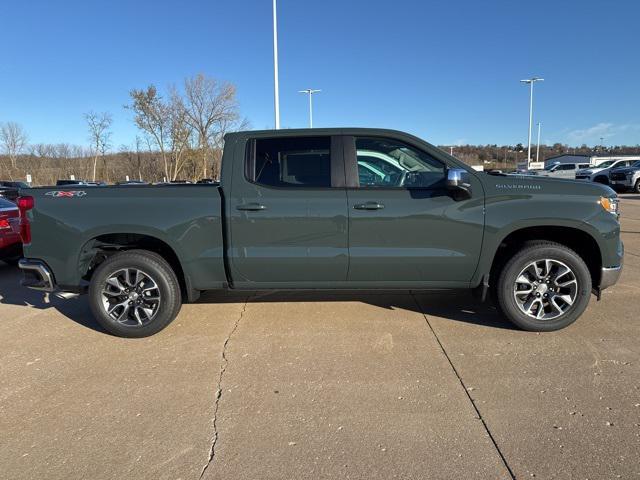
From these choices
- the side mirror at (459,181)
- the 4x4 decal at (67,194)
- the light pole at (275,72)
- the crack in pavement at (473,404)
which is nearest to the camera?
the crack in pavement at (473,404)

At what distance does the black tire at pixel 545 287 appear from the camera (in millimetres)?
4012

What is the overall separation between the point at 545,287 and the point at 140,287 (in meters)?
3.82

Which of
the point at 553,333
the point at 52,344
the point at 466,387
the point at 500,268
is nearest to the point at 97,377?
the point at 52,344

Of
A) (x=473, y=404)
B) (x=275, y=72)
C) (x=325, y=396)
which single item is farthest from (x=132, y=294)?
(x=275, y=72)

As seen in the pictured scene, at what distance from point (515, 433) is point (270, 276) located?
7.78 feet

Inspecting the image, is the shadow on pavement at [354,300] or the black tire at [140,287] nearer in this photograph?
the black tire at [140,287]

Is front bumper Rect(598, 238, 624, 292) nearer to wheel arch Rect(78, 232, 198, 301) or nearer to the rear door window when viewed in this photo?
the rear door window

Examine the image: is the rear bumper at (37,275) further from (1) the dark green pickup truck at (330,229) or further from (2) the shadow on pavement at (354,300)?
(2) the shadow on pavement at (354,300)

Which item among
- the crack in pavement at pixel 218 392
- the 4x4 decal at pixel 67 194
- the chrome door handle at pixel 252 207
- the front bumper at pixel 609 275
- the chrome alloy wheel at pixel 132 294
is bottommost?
the crack in pavement at pixel 218 392

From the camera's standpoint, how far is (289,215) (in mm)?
3988

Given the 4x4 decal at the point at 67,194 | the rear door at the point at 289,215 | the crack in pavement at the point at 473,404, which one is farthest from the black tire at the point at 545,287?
the 4x4 decal at the point at 67,194

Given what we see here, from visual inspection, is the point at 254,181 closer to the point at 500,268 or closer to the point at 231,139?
the point at 231,139

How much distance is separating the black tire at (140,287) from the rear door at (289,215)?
0.63 metres

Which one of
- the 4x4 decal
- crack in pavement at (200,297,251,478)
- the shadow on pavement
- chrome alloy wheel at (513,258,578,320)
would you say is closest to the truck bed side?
the 4x4 decal
